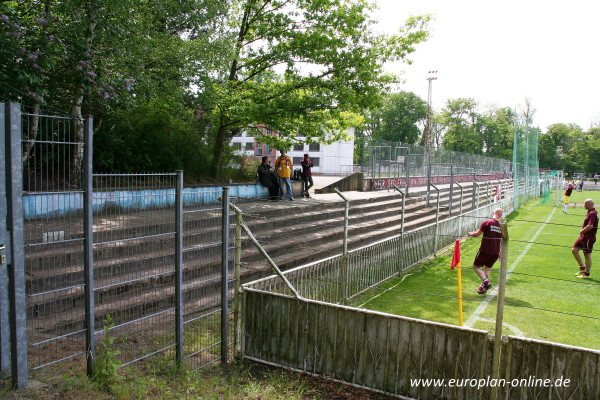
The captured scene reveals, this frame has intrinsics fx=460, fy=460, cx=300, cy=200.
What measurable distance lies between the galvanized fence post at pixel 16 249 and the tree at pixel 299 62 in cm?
1040

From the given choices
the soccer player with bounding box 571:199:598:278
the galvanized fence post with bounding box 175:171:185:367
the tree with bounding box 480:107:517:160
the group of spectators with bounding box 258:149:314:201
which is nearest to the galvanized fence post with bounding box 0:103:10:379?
the galvanized fence post with bounding box 175:171:185:367

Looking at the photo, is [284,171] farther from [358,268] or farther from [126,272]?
[126,272]

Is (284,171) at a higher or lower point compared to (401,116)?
lower

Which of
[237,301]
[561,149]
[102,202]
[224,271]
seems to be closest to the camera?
[102,202]

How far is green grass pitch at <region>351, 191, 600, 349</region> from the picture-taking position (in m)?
7.91

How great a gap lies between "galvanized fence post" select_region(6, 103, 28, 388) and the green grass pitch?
202 inches

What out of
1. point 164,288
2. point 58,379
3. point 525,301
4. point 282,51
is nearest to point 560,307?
point 525,301

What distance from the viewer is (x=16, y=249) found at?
3910 millimetres

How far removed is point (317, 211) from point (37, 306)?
1147 cm

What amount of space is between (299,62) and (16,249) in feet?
43.0

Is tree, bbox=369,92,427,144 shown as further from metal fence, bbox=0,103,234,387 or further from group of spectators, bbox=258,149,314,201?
metal fence, bbox=0,103,234,387

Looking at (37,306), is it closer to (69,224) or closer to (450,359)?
(69,224)

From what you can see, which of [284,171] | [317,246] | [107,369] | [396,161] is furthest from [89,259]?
[396,161]

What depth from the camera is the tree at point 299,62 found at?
15.0 meters
